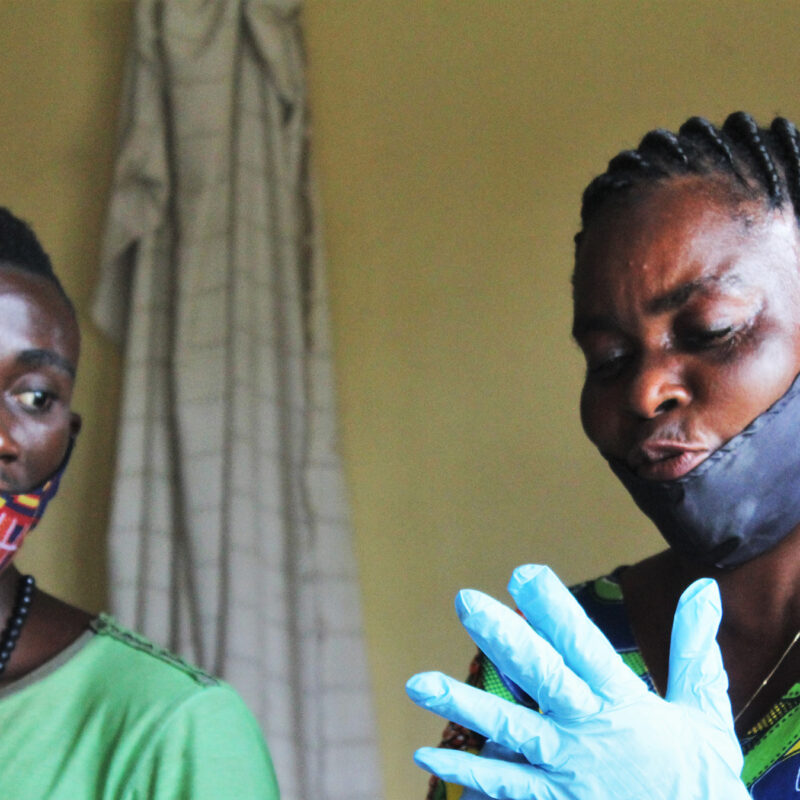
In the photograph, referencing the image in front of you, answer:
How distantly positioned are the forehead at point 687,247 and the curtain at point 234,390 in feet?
2.77

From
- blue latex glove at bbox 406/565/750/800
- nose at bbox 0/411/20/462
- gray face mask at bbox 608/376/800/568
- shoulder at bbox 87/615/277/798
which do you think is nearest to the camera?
blue latex glove at bbox 406/565/750/800

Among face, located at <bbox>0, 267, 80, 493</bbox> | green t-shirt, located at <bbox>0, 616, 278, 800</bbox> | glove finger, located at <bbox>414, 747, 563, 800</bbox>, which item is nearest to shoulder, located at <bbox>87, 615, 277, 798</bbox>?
green t-shirt, located at <bbox>0, 616, 278, 800</bbox>

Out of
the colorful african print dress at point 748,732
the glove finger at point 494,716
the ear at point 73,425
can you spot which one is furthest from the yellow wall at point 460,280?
the glove finger at point 494,716

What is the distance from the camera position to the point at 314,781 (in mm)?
1703

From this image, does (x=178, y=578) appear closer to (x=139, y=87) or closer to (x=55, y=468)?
(x=55, y=468)

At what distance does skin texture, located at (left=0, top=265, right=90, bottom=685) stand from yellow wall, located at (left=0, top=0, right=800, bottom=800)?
0.65m

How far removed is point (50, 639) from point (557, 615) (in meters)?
0.68

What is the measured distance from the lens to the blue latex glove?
79 centimetres

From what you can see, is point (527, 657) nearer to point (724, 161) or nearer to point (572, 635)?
point (572, 635)

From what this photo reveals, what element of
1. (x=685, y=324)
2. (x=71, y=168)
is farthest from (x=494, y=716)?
(x=71, y=168)

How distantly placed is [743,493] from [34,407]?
0.77 m

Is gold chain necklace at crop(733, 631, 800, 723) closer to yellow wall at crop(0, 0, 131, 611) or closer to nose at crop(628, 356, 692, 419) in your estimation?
nose at crop(628, 356, 692, 419)

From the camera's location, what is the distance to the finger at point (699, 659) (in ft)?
2.77

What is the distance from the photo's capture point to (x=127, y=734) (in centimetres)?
114
